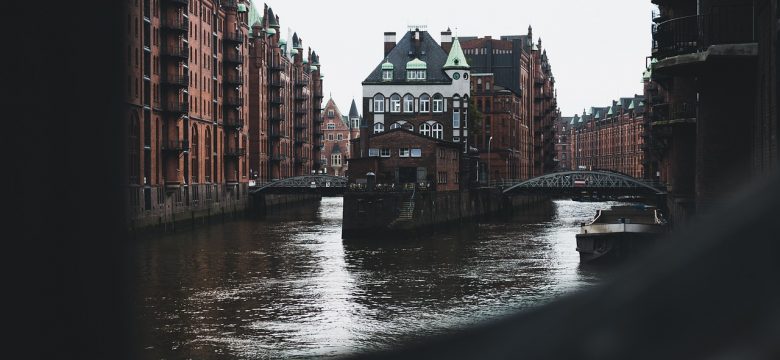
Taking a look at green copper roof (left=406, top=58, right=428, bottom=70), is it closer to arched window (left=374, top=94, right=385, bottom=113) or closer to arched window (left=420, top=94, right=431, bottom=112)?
arched window (left=420, top=94, right=431, bottom=112)

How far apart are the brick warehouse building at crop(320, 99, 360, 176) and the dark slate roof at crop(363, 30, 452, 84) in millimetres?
84075

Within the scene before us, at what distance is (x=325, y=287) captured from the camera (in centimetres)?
3181

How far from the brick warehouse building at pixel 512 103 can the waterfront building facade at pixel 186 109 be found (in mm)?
34915

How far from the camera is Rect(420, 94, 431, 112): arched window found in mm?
83688

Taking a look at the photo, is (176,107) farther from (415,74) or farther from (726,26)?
(726,26)

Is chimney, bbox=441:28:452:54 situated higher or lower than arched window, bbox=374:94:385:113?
higher

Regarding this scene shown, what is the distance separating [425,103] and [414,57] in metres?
5.19

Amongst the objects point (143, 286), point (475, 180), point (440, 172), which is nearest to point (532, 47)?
point (475, 180)

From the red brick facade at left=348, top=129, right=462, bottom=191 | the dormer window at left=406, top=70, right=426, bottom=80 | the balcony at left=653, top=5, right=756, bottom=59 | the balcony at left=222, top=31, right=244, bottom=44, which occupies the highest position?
the balcony at left=222, top=31, right=244, bottom=44

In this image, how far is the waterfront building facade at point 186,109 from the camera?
58.9m

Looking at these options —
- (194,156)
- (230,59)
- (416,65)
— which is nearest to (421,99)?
(416,65)

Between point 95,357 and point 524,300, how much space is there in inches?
1062

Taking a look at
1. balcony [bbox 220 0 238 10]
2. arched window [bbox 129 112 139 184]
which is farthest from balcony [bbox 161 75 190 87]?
balcony [bbox 220 0 238 10]

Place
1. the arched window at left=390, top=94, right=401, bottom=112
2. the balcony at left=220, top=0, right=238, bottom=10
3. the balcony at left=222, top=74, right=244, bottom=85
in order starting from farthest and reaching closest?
the arched window at left=390, top=94, right=401, bottom=112 < the balcony at left=220, top=0, right=238, bottom=10 < the balcony at left=222, top=74, right=244, bottom=85
